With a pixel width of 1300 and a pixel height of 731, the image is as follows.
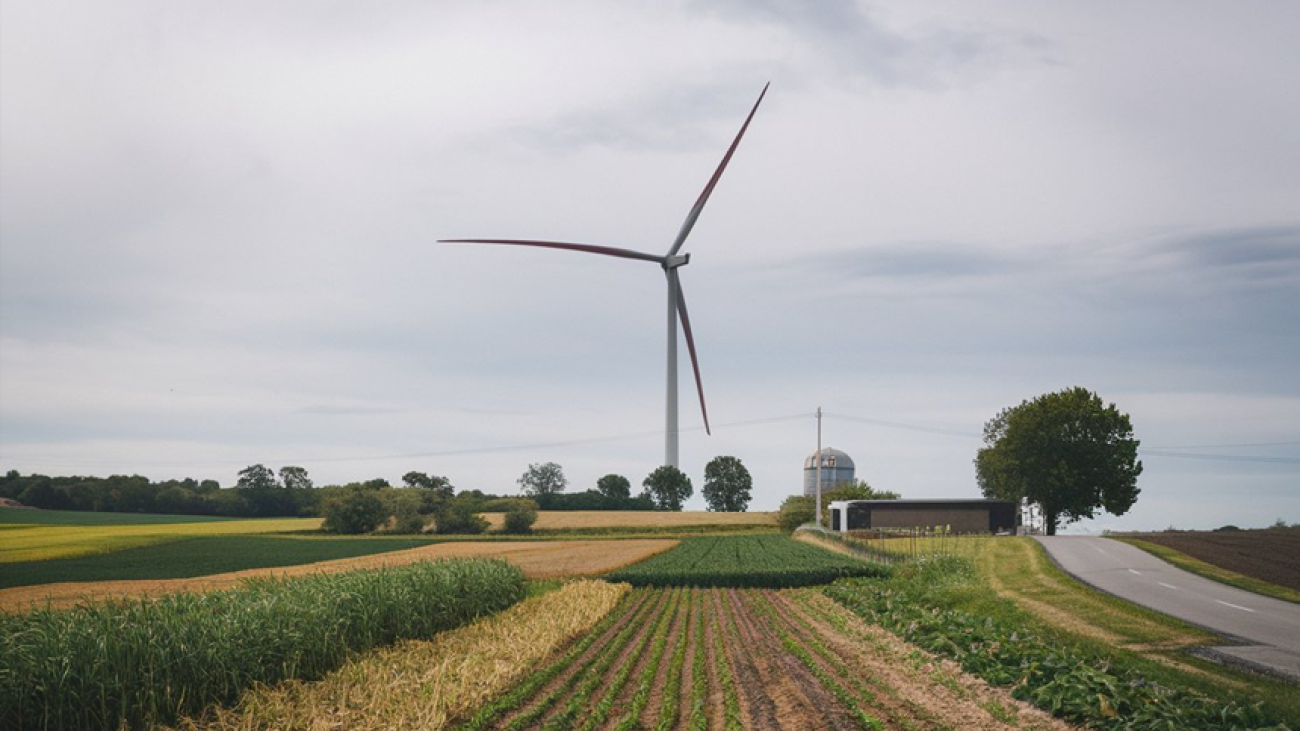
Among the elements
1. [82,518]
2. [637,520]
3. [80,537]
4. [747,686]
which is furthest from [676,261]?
[747,686]

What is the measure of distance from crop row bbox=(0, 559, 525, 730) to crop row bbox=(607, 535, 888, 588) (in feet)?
77.1

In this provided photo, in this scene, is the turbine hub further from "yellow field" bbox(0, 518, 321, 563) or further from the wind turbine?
"yellow field" bbox(0, 518, 321, 563)

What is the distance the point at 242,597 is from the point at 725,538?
73233 millimetres

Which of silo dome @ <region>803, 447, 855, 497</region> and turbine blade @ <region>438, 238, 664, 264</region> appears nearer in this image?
turbine blade @ <region>438, 238, 664, 264</region>

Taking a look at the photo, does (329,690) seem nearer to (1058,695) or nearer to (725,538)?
(1058,695)

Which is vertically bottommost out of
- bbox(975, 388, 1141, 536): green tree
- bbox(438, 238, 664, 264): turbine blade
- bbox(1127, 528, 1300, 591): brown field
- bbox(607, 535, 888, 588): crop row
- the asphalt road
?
bbox(607, 535, 888, 588): crop row

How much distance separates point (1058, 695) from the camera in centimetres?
1831

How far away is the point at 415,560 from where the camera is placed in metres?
44.3

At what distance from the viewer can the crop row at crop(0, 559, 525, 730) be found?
14734 millimetres

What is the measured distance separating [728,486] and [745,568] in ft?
356

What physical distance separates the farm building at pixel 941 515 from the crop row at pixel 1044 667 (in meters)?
56.0

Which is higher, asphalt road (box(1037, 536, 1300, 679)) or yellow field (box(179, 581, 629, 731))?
asphalt road (box(1037, 536, 1300, 679))

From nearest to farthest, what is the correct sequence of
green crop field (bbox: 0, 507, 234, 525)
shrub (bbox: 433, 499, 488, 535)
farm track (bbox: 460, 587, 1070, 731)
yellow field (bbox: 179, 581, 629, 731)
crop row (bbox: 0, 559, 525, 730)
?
crop row (bbox: 0, 559, 525, 730), yellow field (bbox: 179, 581, 629, 731), farm track (bbox: 460, 587, 1070, 731), green crop field (bbox: 0, 507, 234, 525), shrub (bbox: 433, 499, 488, 535)

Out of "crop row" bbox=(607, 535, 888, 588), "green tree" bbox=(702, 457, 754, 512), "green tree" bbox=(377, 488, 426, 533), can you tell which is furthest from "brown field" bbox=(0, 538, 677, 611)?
A: "green tree" bbox=(702, 457, 754, 512)
